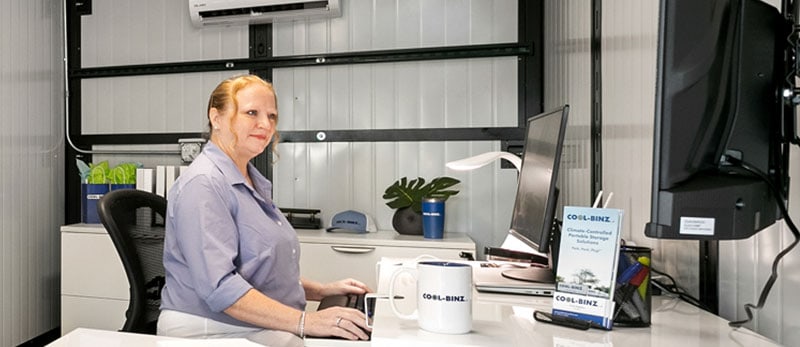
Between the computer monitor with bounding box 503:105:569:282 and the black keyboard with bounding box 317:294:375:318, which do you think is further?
the black keyboard with bounding box 317:294:375:318

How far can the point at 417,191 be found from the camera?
241cm

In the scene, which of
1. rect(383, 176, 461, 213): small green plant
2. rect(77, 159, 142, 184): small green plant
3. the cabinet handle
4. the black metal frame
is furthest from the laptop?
rect(77, 159, 142, 184): small green plant

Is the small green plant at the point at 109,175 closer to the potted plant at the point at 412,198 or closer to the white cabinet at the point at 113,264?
the white cabinet at the point at 113,264

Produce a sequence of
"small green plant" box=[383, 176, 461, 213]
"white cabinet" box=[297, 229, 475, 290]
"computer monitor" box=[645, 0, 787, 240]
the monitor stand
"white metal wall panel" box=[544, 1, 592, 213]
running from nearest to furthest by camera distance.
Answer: "computer monitor" box=[645, 0, 787, 240], the monitor stand, "white metal wall panel" box=[544, 1, 592, 213], "white cabinet" box=[297, 229, 475, 290], "small green plant" box=[383, 176, 461, 213]

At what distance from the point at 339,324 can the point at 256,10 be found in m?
2.21

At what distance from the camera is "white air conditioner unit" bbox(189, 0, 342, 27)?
8.48ft

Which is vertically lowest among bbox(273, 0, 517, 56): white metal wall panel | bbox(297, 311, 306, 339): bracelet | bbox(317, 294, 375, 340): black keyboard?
bbox(317, 294, 375, 340): black keyboard

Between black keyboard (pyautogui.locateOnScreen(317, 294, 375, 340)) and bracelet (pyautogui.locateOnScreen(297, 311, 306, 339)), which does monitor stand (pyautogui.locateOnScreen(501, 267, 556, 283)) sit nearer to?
black keyboard (pyautogui.locateOnScreen(317, 294, 375, 340))

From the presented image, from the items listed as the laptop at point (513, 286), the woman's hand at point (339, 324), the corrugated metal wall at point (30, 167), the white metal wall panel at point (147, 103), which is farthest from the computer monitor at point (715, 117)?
the corrugated metal wall at point (30, 167)

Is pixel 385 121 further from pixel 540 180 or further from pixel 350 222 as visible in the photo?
pixel 540 180

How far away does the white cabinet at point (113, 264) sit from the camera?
7.36ft

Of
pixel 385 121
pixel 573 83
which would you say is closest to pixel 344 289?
pixel 573 83

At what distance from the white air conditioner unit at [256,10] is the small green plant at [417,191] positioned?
42.5 inches

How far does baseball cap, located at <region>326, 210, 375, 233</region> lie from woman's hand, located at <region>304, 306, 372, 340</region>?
1434 millimetres
